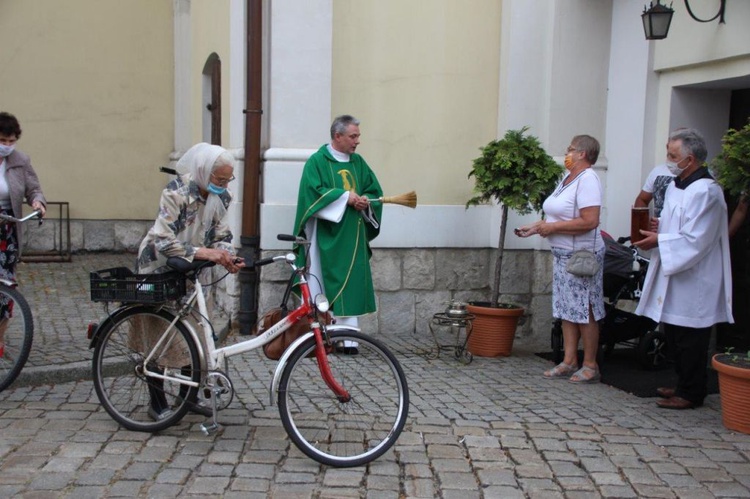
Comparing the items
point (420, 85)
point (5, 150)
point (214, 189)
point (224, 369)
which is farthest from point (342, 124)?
point (224, 369)

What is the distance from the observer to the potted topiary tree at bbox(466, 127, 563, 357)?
23.0ft

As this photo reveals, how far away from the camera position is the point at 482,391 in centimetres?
608

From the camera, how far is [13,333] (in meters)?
5.46

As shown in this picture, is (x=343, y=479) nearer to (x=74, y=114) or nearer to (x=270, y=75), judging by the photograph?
(x=270, y=75)

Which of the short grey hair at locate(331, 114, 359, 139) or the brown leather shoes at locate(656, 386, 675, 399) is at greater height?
the short grey hair at locate(331, 114, 359, 139)

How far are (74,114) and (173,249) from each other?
7459 millimetres

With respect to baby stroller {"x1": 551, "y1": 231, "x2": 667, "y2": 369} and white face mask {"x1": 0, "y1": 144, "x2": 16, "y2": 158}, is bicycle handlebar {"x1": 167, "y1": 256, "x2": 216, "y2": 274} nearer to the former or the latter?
white face mask {"x1": 0, "y1": 144, "x2": 16, "y2": 158}

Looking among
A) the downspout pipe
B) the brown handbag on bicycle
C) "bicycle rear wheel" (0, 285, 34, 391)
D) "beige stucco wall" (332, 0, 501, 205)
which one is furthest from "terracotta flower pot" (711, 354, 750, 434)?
"bicycle rear wheel" (0, 285, 34, 391)

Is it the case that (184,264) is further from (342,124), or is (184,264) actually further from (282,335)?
(342,124)

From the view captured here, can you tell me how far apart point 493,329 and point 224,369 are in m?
2.96

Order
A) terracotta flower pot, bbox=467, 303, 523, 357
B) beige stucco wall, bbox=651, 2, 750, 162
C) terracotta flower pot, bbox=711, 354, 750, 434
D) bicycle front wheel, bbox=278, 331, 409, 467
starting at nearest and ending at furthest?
bicycle front wheel, bbox=278, 331, 409, 467 → terracotta flower pot, bbox=711, 354, 750, 434 → beige stucco wall, bbox=651, 2, 750, 162 → terracotta flower pot, bbox=467, 303, 523, 357

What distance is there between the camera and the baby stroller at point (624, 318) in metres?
6.61

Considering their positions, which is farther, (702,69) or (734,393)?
(702,69)

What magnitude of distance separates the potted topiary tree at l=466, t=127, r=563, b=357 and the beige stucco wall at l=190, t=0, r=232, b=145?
2595mm
